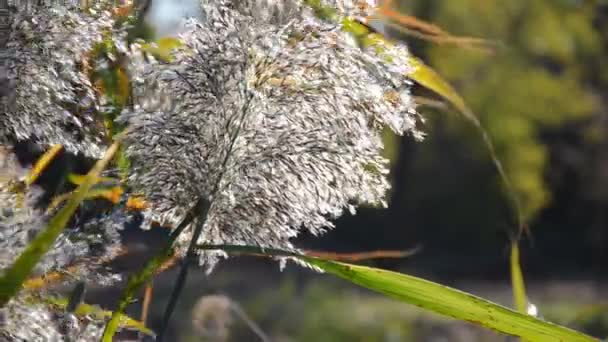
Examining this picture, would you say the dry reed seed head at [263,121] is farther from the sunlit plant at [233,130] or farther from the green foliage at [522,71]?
the green foliage at [522,71]

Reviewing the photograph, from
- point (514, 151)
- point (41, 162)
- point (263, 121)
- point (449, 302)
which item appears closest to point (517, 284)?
point (449, 302)

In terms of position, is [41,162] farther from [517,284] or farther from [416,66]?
[517,284]

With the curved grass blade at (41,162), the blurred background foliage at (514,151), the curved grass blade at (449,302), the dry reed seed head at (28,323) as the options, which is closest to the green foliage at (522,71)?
the blurred background foliage at (514,151)

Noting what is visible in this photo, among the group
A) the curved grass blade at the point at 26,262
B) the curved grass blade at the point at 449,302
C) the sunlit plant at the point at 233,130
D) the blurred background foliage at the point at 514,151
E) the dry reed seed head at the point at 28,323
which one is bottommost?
the dry reed seed head at the point at 28,323

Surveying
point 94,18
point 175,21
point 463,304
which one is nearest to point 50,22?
point 94,18

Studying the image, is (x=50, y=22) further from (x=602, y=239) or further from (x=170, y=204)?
(x=602, y=239)
